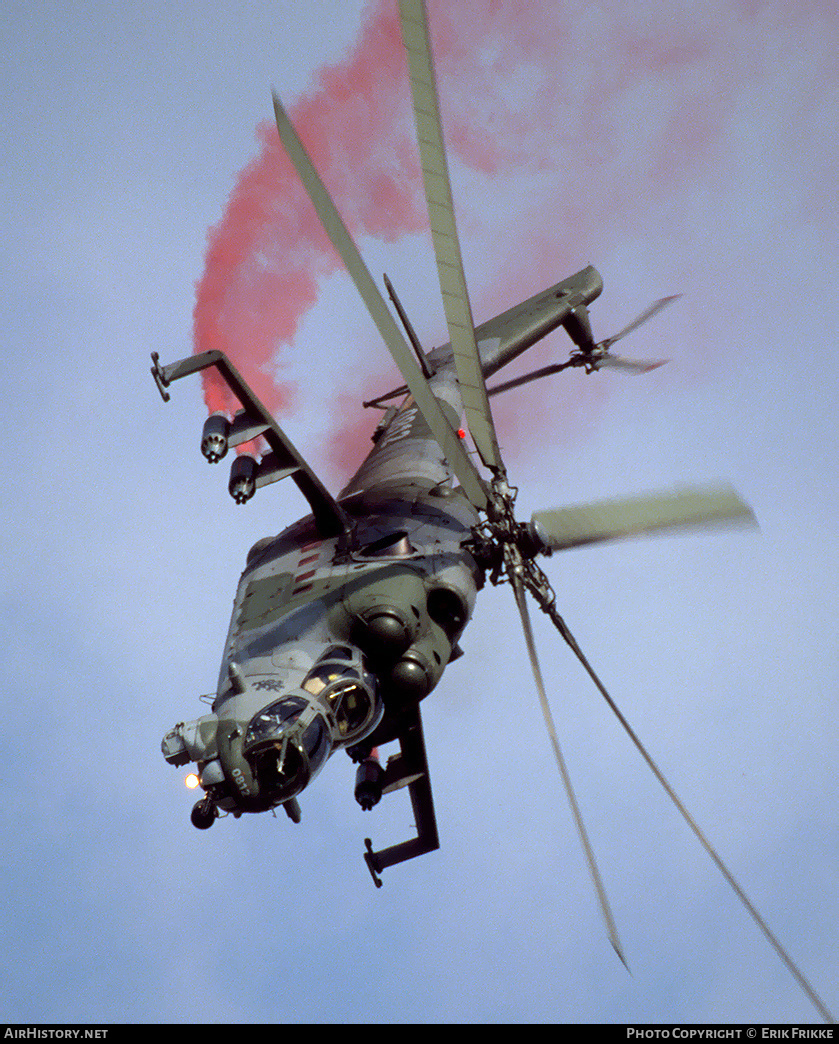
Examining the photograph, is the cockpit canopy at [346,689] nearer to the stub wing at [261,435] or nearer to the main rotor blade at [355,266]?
the stub wing at [261,435]

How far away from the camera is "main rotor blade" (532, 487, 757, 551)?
1744 centimetres

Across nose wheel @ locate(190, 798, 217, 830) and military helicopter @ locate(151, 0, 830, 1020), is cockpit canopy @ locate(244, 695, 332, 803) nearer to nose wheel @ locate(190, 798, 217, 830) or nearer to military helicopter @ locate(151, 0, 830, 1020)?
military helicopter @ locate(151, 0, 830, 1020)

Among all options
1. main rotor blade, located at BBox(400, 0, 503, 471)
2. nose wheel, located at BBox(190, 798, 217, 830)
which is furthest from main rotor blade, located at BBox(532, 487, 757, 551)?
nose wheel, located at BBox(190, 798, 217, 830)

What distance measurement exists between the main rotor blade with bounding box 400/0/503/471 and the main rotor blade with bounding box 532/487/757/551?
5.56 ft

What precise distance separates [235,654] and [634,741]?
23.5ft

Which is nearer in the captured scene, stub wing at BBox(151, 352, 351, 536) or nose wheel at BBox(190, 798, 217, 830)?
nose wheel at BBox(190, 798, 217, 830)

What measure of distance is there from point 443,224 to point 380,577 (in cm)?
629

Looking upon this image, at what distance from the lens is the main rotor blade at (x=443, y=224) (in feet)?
48.6

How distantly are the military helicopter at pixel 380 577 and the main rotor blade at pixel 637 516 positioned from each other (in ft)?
0.08

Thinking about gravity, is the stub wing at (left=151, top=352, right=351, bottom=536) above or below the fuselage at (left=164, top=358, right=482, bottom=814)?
above

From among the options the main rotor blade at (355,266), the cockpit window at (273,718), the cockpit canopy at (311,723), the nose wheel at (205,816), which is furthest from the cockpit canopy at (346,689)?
the main rotor blade at (355,266)

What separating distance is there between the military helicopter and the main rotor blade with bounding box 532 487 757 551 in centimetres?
2

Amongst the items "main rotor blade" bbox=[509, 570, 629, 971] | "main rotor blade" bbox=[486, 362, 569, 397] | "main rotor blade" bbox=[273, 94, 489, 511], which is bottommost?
"main rotor blade" bbox=[509, 570, 629, 971]

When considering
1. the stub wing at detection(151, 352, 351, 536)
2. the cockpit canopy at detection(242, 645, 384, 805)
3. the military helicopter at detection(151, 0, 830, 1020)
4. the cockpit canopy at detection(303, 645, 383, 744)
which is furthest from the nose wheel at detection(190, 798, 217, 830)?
the stub wing at detection(151, 352, 351, 536)
